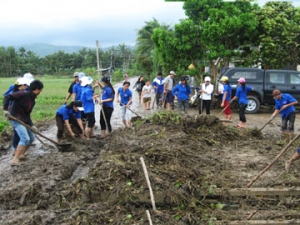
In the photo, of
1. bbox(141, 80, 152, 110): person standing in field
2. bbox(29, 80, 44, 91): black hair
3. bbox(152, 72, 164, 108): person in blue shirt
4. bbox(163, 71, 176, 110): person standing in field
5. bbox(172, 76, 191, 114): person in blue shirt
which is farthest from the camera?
bbox(141, 80, 152, 110): person standing in field

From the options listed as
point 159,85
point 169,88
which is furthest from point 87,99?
point 159,85

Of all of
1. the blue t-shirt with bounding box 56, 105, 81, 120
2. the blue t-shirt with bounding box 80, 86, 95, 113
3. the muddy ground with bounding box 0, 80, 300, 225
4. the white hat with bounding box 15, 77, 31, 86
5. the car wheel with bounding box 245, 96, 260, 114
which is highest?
the white hat with bounding box 15, 77, 31, 86

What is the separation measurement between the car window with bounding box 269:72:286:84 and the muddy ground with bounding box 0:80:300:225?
753 centimetres

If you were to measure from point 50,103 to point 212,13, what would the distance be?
11252 millimetres

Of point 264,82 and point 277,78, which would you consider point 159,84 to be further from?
point 277,78

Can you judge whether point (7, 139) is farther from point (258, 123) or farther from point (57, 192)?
point (258, 123)

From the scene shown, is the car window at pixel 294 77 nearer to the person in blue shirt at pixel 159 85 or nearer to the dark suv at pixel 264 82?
the dark suv at pixel 264 82

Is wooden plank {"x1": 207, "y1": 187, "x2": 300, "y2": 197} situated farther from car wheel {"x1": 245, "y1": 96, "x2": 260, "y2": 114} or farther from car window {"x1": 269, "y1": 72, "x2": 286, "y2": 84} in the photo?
Answer: car window {"x1": 269, "y1": 72, "x2": 286, "y2": 84}

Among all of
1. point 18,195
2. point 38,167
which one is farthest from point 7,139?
point 18,195

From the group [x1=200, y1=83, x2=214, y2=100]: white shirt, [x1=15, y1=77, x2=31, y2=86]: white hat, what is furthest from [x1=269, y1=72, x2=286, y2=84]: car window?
[x1=15, y1=77, x2=31, y2=86]: white hat

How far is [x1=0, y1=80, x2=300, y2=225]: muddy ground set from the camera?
4680 millimetres

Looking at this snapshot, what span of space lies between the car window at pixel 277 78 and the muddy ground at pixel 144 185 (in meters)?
7.53

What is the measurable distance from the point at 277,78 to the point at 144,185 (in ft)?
37.3

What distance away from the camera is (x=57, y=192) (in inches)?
213
